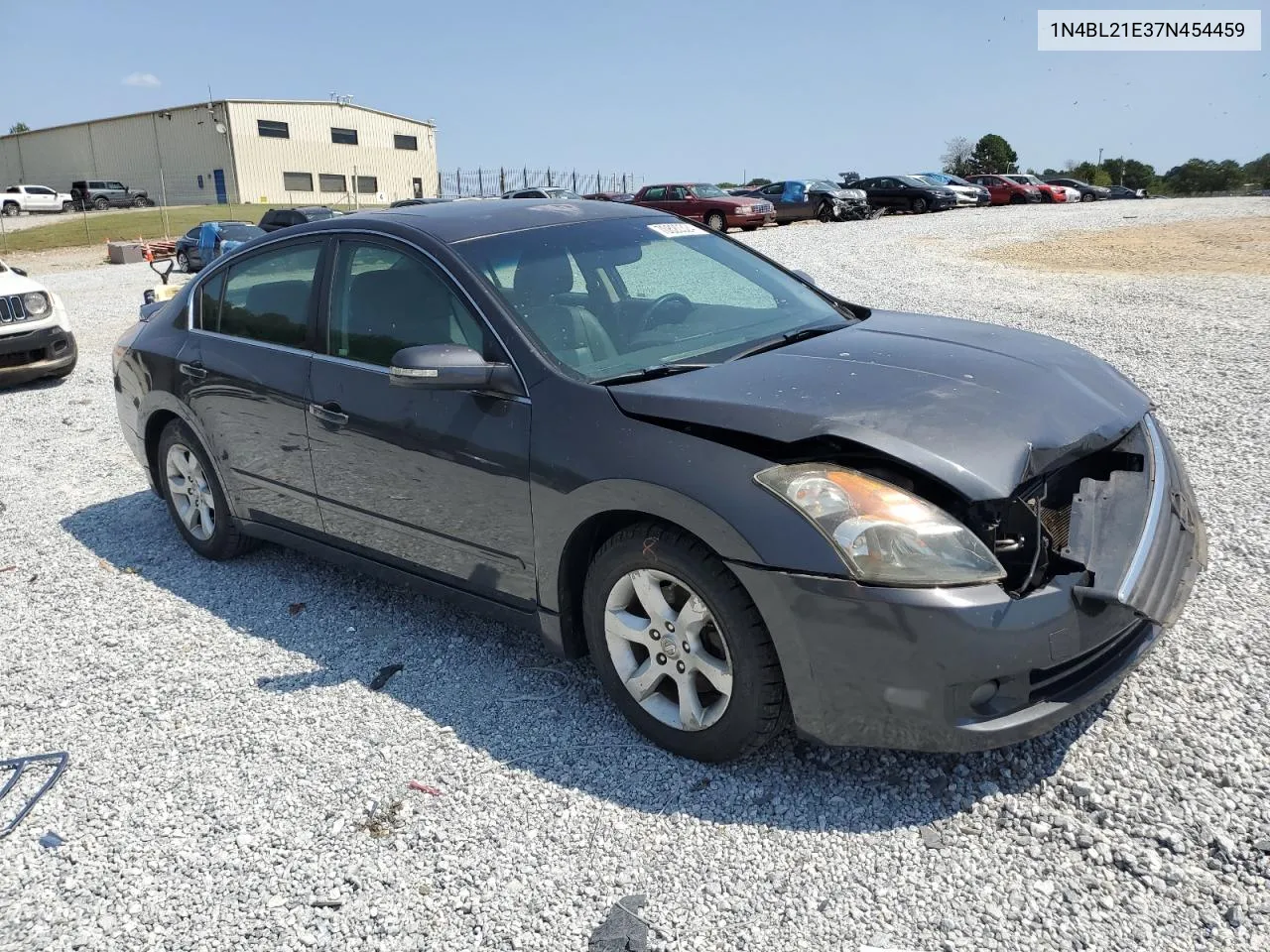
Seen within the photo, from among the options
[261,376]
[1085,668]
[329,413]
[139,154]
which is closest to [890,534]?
[1085,668]

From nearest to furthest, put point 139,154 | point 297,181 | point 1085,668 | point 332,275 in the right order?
point 1085,668
point 332,275
point 297,181
point 139,154

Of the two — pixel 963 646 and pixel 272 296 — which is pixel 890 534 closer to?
pixel 963 646

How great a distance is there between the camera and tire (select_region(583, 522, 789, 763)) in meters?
2.70

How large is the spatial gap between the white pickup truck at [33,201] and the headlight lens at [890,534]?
189 ft

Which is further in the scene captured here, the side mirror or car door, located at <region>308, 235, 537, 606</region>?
car door, located at <region>308, 235, 537, 606</region>

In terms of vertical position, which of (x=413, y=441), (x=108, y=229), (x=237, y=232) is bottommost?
(x=413, y=441)

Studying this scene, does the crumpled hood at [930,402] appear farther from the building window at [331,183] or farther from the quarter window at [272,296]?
the building window at [331,183]

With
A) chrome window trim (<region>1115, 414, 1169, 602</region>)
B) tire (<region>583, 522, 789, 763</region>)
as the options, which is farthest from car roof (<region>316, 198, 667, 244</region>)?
chrome window trim (<region>1115, 414, 1169, 602</region>)

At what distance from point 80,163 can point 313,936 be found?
77.3m

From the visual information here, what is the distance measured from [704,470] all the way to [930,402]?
2.35 ft

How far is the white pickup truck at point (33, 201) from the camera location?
49656mm

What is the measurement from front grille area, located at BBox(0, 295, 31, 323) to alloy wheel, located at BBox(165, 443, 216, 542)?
18.4 ft

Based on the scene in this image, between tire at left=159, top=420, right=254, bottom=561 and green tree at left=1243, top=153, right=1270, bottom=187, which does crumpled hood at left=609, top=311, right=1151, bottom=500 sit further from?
Answer: green tree at left=1243, top=153, right=1270, bottom=187

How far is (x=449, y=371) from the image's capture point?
315 centimetres
